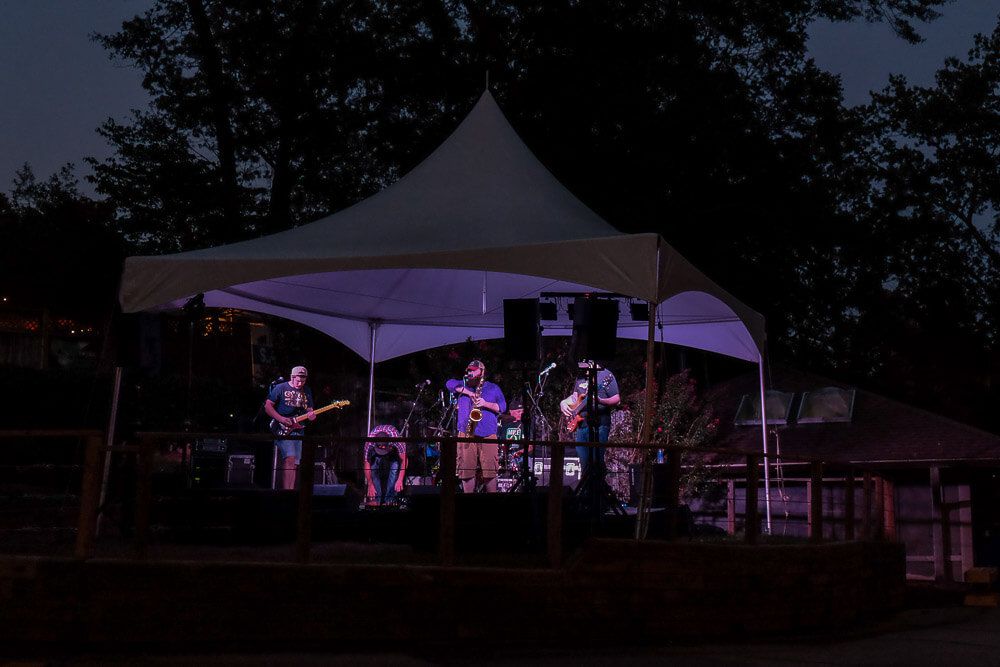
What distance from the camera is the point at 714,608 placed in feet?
26.2

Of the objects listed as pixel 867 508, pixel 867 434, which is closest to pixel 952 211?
pixel 867 434

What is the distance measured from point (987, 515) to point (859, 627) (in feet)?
32.7

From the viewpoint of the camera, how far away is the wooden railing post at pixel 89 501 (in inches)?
279

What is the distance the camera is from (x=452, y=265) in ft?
27.9

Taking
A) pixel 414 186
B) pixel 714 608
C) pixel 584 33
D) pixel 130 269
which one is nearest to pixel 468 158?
pixel 414 186

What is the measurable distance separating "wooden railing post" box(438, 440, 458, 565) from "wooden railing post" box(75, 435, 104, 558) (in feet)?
7.20

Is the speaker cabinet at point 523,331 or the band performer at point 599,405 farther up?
the speaker cabinet at point 523,331

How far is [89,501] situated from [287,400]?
472cm

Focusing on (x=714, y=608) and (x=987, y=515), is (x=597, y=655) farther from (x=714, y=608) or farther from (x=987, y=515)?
(x=987, y=515)

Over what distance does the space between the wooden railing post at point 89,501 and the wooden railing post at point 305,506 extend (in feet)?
4.20

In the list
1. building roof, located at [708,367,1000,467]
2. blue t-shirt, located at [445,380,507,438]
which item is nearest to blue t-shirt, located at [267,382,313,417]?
blue t-shirt, located at [445,380,507,438]

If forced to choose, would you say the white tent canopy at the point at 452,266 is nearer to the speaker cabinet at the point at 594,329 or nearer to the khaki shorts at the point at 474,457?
the speaker cabinet at the point at 594,329

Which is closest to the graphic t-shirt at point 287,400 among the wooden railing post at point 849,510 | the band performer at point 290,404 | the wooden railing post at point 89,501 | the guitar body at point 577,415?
the band performer at point 290,404

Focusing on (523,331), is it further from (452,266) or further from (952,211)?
(952,211)
